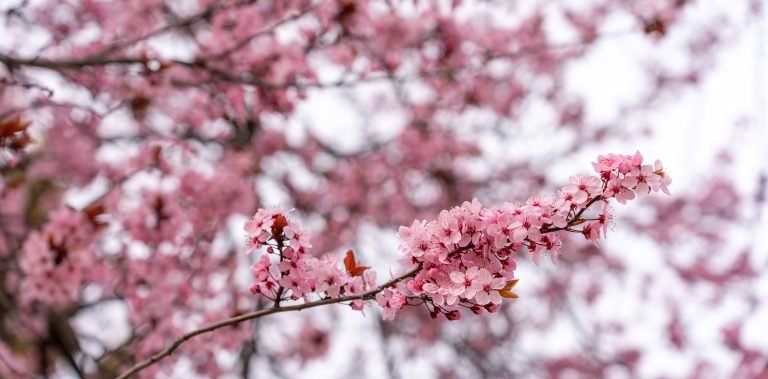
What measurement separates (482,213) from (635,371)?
648 centimetres

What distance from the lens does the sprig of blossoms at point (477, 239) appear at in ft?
5.70

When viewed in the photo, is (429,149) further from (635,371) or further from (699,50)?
(699,50)

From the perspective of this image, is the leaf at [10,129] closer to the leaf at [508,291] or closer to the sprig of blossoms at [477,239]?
the sprig of blossoms at [477,239]

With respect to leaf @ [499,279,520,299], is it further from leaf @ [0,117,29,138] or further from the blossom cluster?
leaf @ [0,117,29,138]

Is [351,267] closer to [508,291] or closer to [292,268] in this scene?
[292,268]

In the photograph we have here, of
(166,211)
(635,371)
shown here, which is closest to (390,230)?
(635,371)

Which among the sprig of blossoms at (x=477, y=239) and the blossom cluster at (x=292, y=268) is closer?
the sprig of blossoms at (x=477, y=239)

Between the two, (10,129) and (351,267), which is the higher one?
(10,129)

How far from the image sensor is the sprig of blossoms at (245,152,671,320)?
174 centimetres

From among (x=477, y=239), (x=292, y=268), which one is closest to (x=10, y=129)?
(x=292, y=268)

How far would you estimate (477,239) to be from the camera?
68.9 inches

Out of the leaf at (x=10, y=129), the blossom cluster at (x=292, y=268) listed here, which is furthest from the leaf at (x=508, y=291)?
the leaf at (x=10, y=129)

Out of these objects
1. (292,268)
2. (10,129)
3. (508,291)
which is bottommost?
(508,291)

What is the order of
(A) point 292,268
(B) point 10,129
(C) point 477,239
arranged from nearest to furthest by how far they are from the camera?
(C) point 477,239
(A) point 292,268
(B) point 10,129
